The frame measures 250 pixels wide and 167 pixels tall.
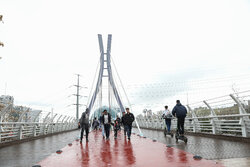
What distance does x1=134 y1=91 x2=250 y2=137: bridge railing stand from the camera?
26.8 ft

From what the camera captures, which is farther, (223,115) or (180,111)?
(223,115)

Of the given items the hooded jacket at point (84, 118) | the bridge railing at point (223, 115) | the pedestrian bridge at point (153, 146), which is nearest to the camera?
the pedestrian bridge at point (153, 146)

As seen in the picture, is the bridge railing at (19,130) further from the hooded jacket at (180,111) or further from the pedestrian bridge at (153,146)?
the hooded jacket at (180,111)

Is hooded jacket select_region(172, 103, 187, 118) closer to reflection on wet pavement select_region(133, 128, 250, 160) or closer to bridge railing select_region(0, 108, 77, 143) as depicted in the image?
reflection on wet pavement select_region(133, 128, 250, 160)

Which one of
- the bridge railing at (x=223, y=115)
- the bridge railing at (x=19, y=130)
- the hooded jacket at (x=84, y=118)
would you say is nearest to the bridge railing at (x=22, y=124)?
the bridge railing at (x=19, y=130)

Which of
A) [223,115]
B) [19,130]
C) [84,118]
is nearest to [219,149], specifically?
[223,115]

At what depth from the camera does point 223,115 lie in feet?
30.6

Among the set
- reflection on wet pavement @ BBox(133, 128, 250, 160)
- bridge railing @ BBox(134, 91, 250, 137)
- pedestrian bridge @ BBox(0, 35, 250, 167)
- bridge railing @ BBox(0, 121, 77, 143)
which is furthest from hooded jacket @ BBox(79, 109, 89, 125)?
bridge railing @ BBox(134, 91, 250, 137)

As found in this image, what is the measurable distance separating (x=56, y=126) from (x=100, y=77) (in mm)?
10735

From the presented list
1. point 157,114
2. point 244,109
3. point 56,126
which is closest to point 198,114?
point 244,109

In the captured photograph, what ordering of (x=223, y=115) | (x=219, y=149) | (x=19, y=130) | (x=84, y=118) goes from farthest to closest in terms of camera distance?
(x=19, y=130)
(x=84, y=118)
(x=223, y=115)
(x=219, y=149)

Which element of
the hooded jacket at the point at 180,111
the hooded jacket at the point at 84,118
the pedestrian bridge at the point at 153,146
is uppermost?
the hooded jacket at the point at 180,111

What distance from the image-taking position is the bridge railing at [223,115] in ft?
26.8

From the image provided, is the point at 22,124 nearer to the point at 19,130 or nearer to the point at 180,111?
the point at 19,130
